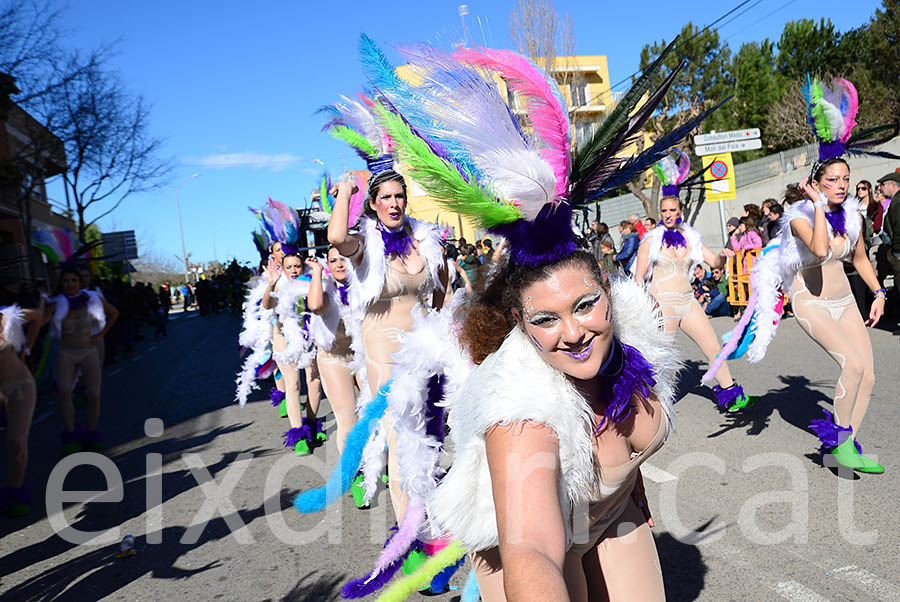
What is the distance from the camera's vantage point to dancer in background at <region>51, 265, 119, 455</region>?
22.5 feet

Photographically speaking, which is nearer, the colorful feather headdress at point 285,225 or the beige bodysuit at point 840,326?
the beige bodysuit at point 840,326

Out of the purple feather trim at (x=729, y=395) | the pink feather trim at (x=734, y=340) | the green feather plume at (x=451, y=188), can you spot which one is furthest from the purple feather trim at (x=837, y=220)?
the green feather plume at (x=451, y=188)

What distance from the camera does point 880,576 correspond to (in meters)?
3.10

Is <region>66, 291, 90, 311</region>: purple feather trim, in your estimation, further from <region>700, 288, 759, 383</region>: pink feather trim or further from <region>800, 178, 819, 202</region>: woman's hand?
<region>800, 178, 819, 202</region>: woman's hand

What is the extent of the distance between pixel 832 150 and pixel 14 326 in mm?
5962

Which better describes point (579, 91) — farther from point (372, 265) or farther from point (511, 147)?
point (511, 147)

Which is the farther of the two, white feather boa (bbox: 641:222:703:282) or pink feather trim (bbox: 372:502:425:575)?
white feather boa (bbox: 641:222:703:282)

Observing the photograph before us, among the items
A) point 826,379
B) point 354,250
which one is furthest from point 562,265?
point 826,379

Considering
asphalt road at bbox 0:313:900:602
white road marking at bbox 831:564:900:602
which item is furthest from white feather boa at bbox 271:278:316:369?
white road marking at bbox 831:564:900:602

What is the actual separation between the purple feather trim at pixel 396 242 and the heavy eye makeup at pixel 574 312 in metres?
2.44

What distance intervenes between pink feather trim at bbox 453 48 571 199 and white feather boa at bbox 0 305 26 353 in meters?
A: 4.83

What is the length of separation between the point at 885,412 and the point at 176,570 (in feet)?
17.6

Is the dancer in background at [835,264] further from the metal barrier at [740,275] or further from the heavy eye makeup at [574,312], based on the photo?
the metal barrier at [740,275]

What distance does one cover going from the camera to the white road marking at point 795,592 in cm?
299
